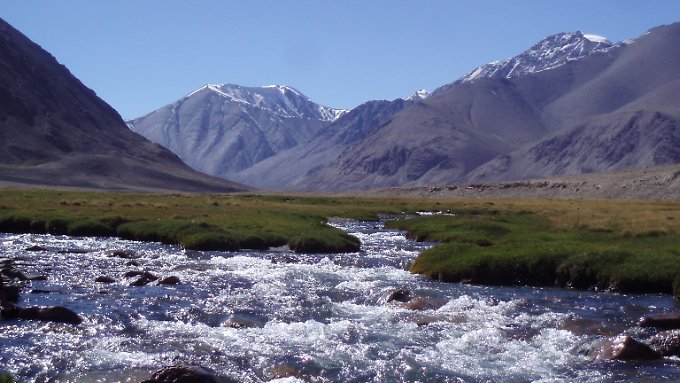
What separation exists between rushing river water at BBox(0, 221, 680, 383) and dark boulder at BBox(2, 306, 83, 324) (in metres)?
0.69

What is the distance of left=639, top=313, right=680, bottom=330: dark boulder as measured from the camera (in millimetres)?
25625

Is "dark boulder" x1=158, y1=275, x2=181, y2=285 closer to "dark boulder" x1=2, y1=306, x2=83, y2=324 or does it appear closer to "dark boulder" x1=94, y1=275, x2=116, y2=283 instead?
"dark boulder" x1=94, y1=275, x2=116, y2=283

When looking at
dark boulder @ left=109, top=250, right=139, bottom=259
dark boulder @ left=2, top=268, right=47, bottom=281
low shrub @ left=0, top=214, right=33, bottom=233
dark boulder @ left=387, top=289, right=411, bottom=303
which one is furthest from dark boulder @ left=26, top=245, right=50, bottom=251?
dark boulder @ left=387, top=289, right=411, bottom=303

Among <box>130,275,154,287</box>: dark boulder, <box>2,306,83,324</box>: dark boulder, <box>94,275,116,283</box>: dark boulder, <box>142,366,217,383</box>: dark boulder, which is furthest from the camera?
<box>94,275,116,283</box>: dark boulder

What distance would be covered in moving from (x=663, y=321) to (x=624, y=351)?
14.4 ft

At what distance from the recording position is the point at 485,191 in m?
186

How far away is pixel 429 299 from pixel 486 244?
19.2 metres

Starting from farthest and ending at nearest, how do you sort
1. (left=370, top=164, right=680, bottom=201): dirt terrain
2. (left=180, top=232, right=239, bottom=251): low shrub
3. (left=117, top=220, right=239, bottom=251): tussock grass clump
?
(left=370, top=164, right=680, bottom=201): dirt terrain → (left=117, top=220, right=239, bottom=251): tussock grass clump → (left=180, top=232, right=239, bottom=251): low shrub

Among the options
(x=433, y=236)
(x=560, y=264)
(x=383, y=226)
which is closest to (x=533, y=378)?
(x=560, y=264)

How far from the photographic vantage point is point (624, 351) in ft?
73.5

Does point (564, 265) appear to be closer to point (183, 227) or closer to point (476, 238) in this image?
point (476, 238)

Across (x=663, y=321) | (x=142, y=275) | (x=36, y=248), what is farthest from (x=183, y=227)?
(x=663, y=321)

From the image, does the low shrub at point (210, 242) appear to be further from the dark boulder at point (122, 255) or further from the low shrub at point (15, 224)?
the low shrub at point (15, 224)

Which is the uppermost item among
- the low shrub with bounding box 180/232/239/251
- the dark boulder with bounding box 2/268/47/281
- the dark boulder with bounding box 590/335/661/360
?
the dark boulder with bounding box 590/335/661/360
